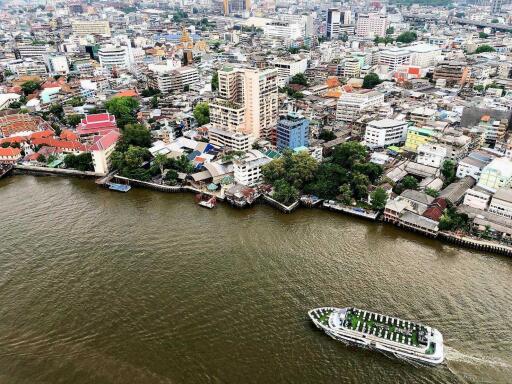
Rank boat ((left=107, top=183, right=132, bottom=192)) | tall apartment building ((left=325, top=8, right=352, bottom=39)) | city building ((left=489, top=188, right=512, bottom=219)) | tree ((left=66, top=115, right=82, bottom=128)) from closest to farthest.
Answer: city building ((left=489, top=188, right=512, bottom=219))
boat ((left=107, top=183, right=132, bottom=192))
tree ((left=66, top=115, right=82, bottom=128))
tall apartment building ((left=325, top=8, right=352, bottom=39))

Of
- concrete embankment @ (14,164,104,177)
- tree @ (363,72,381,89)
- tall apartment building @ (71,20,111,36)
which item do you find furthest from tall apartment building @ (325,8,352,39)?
concrete embankment @ (14,164,104,177)

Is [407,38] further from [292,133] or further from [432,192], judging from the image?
[432,192]

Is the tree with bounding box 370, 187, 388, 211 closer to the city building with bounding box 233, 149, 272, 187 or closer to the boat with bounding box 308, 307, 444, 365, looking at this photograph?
the city building with bounding box 233, 149, 272, 187

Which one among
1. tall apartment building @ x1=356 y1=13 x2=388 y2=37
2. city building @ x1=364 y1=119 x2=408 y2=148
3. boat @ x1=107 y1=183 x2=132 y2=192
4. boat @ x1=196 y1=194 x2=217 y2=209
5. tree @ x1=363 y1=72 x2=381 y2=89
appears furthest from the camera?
tall apartment building @ x1=356 y1=13 x2=388 y2=37

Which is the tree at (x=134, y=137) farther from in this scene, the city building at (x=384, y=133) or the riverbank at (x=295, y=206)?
the city building at (x=384, y=133)

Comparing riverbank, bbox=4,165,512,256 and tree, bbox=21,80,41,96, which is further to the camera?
tree, bbox=21,80,41,96

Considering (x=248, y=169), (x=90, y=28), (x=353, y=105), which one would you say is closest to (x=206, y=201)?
(x=248, y=169)
